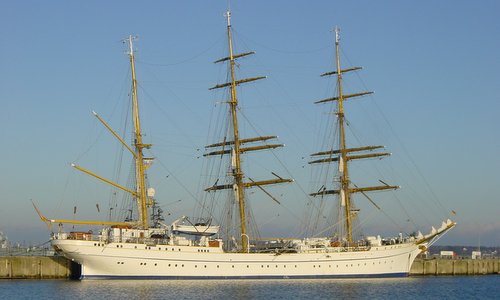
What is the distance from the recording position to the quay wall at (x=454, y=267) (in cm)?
10084

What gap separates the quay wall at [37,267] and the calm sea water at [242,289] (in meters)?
3.00

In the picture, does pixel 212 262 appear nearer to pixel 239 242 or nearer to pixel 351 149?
pixel 239 242

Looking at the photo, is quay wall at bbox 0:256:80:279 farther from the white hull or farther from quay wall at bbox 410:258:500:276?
quay wall at bbox 410:258:500:276

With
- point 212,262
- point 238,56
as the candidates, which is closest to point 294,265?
point 212,262

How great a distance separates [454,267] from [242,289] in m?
44.6

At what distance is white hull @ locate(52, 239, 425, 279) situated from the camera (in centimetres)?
7719

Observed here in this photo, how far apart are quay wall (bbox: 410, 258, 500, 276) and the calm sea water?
1581 cm

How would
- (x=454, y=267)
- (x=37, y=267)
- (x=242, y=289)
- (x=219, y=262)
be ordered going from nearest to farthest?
(x=242, y=289), (x=37, y=267), (x=219, y=262), (x=454, y=267)

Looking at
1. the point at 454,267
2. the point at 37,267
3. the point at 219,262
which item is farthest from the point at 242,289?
the point at 454,267

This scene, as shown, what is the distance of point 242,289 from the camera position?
229 feet

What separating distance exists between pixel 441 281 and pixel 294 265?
692 inches

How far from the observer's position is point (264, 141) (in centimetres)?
8775

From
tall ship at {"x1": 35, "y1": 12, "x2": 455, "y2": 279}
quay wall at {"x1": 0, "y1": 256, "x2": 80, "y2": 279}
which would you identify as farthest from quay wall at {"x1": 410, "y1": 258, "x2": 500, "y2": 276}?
quay wall at {"x1": 0, "y1": 256, "x2": 80, "y2": 279}

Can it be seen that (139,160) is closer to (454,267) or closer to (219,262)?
(219,262)
